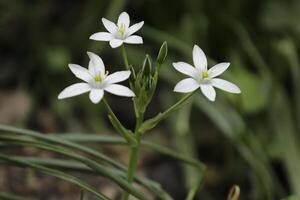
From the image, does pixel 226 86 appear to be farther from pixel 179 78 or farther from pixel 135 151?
pixel 179 78

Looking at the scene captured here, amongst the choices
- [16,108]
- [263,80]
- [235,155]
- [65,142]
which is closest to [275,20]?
[263,80]

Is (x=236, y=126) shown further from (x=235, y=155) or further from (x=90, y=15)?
(x=90, y=15)

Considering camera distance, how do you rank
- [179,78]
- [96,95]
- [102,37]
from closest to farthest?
[96,95] < [102,37] < [179,78]

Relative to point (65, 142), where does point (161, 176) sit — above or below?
above

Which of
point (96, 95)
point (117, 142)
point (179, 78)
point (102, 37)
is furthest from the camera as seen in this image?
point (179, 78)

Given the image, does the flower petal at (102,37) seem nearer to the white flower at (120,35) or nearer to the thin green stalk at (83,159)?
the white flower at (120,35)

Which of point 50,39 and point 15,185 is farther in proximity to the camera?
point 50,39

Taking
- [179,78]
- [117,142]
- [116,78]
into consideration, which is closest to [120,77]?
[116,78]

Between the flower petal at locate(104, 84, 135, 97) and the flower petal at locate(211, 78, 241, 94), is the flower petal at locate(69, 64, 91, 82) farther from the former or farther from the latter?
the flower petal at locate(211, 78, 241, 94)
